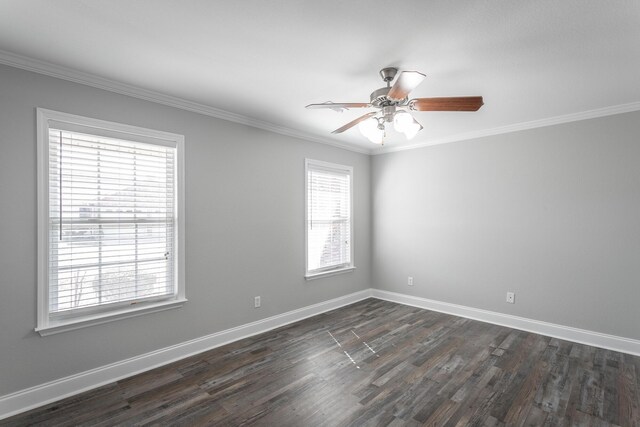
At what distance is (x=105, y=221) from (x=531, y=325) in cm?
457

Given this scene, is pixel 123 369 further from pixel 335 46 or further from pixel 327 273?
pixel 335 46

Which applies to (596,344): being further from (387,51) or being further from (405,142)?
(387,51)

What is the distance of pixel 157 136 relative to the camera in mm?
2902

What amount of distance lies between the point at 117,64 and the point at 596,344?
5133 mm

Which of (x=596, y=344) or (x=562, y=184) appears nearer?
(x=596, y=344)

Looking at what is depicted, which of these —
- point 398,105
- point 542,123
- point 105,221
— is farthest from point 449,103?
point 105,221

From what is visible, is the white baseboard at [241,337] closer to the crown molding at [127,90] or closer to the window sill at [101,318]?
the window sill at [101,318]

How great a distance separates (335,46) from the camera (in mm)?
2090

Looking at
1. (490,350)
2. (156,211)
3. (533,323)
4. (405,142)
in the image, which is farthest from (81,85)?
(533,323)

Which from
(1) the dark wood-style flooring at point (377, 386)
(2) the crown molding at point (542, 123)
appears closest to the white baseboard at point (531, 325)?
(1) the dark wood-style flooring at point (377, 386)

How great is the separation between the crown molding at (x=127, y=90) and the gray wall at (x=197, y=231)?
57 millimetres

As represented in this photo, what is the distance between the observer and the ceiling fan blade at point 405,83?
1851 mm

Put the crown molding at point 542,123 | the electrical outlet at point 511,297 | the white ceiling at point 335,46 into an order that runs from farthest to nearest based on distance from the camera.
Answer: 1. the electrical outlet at point 511,297
2. the crown molding at point 542,123
3. the white ceiling at point 335,46

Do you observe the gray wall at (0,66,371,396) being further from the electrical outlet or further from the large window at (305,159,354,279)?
the electrical outlet
